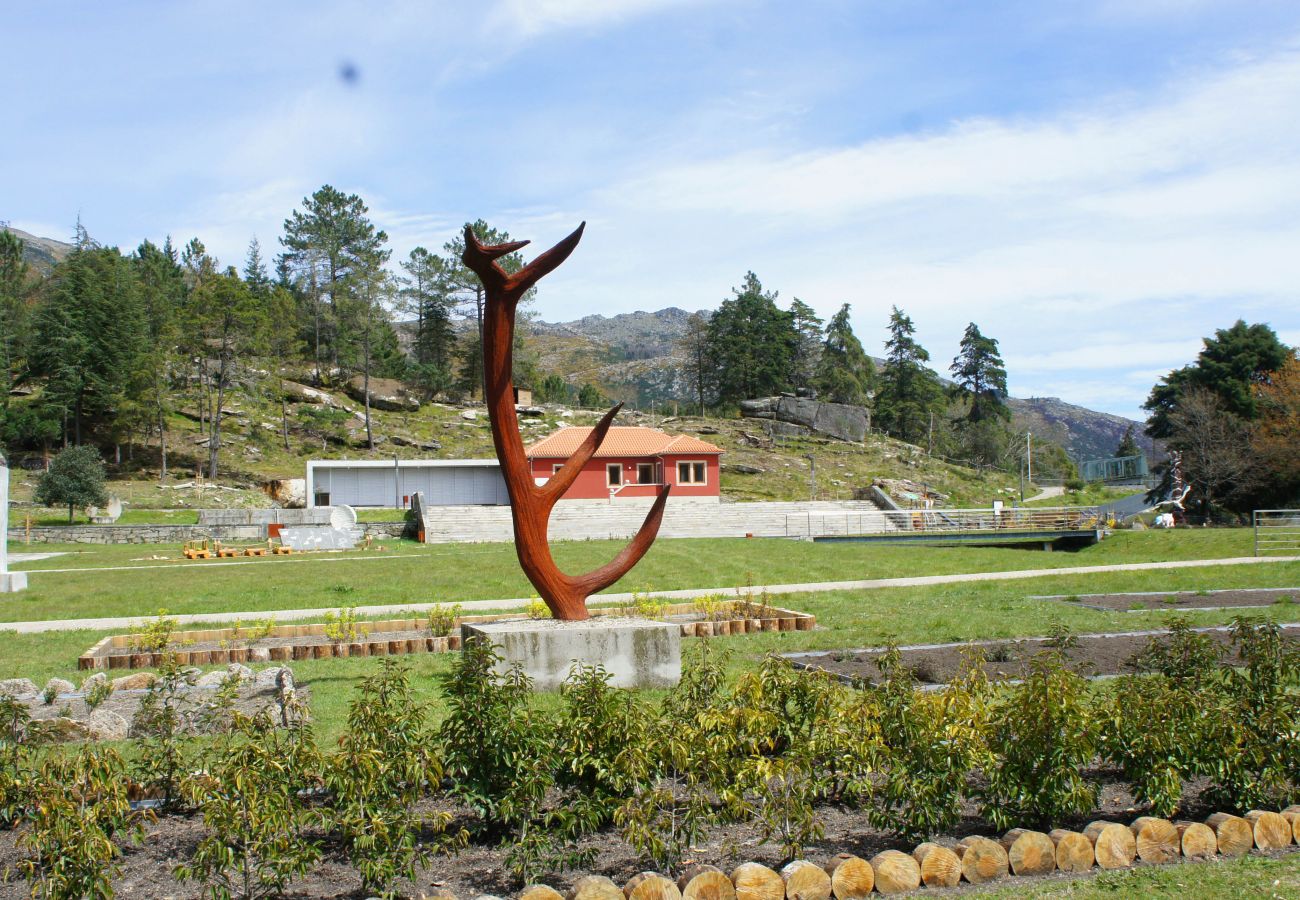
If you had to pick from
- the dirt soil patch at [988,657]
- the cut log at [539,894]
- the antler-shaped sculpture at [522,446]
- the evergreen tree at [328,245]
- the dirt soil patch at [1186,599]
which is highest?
the evergreen tree at [328,245]

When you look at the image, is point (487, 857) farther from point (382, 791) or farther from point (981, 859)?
point (981, 859)

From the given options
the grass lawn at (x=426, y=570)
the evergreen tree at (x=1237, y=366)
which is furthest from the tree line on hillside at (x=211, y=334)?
the evergreen tree at (x=1237, y=366)

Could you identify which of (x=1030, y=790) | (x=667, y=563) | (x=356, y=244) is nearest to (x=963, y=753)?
(x=1030, y=790)

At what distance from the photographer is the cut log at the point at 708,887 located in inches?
176

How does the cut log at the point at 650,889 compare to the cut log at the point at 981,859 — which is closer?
the cut log at the point at 650,889

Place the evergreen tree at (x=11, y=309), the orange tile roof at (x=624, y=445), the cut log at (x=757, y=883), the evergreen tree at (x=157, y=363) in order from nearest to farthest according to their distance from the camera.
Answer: the cut log at (x=757, y=883), the orange tile roof at (x=624, y=445), the evergreen tree at (x=157, y=363), the evergreen tree at (x=11, y=309)

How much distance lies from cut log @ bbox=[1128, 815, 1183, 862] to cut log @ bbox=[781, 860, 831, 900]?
5.97 ft

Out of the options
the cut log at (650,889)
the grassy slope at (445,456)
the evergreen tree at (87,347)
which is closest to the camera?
the cut log at (650,889)

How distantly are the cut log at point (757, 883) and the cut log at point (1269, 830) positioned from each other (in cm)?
277

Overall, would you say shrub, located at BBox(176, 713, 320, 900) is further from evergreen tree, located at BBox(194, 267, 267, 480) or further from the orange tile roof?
evergreen tree, located at BBox(194, 267, 267, 480)

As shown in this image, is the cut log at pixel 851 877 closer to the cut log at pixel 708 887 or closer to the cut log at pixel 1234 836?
the cut log at pixel 708 887

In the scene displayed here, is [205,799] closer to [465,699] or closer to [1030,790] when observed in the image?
[465,699]

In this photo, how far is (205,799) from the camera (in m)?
4.66

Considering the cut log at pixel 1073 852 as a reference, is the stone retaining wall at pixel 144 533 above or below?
above
